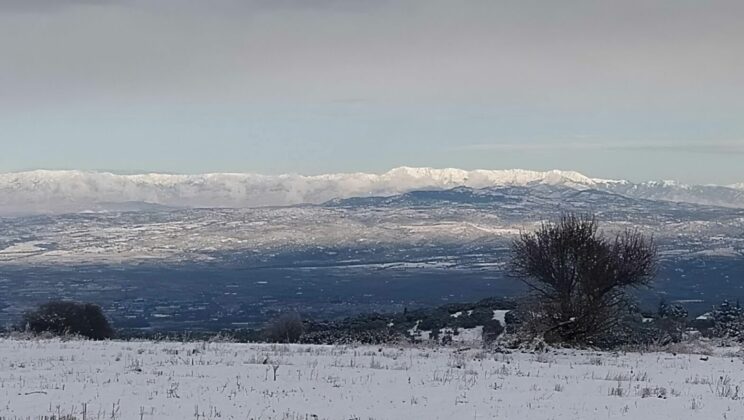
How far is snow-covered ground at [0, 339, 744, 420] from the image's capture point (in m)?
14.1

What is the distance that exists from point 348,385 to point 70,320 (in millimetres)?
32812

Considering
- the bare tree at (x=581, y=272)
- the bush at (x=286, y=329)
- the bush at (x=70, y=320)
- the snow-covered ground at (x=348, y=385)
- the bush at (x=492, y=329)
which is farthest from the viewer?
the bush at (x=286, y=329)

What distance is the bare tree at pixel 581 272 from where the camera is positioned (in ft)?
105

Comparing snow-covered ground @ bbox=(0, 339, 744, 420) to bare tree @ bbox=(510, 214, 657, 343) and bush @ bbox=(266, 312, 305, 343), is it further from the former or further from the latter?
bush @ bbox=(266, 312, 305, 343)

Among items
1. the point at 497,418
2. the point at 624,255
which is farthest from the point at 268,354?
the point at 624,255

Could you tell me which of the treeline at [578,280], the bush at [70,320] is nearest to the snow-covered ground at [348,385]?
the treeline at [578,280]

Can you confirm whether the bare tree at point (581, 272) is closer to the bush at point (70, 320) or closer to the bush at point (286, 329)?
the bush at point (286, 329)

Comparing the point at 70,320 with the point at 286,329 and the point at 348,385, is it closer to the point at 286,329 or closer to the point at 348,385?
the point at 286,329

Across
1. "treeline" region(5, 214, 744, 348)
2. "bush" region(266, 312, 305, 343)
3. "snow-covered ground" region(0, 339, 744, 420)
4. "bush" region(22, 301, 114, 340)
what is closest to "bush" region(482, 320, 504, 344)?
"treeline" region(5, 214, 744, 348)

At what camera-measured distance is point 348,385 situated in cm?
1691

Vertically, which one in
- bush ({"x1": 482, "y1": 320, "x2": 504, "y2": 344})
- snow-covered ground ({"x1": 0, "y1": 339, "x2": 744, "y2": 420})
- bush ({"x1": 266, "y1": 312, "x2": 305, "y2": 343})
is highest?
snow-covered ground ({"x1": 0, "y1": 339, "x2": 744, "y2": 420})

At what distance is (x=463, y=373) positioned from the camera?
19453mm

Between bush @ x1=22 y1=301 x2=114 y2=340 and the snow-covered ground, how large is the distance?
19409 millimetres

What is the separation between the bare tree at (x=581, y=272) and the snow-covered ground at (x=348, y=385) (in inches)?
272
